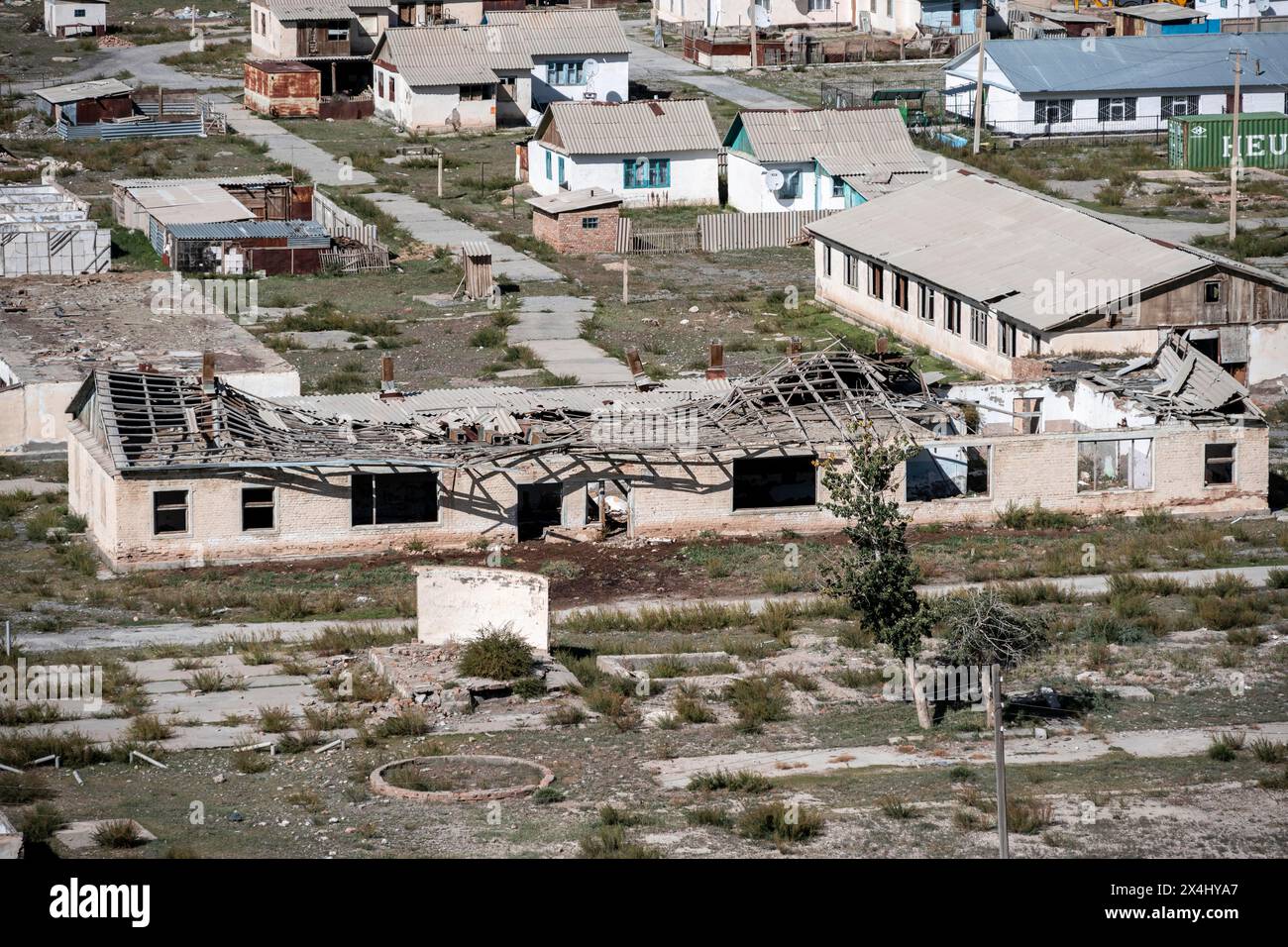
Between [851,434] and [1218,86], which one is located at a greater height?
[1218,86]

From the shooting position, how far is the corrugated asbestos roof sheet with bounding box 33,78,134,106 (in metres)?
79.0

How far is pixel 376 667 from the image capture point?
27.2 metres

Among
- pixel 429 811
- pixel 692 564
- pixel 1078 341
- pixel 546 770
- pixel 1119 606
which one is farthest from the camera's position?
pixel 1078 341

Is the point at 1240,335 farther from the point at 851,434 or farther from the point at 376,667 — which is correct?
the point at 376,667

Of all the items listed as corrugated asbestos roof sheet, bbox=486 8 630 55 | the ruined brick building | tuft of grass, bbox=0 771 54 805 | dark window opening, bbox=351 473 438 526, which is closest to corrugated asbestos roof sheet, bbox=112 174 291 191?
corrugated asbestos roof sheet, bbox=486 8 630 55

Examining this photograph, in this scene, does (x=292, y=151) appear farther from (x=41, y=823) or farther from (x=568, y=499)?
(x=41, y=823)

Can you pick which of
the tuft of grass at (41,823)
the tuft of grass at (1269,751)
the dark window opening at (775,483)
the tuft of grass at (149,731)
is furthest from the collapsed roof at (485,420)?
the tuft of grass at (1269,751)

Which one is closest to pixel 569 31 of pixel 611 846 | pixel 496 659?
pixel 496 659

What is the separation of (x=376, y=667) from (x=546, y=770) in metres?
5.04

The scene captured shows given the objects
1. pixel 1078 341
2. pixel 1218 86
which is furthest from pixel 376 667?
pixel 1218 86

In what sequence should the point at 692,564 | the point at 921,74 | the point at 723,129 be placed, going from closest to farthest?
the point at 692,564
the point at 723,129
the point at 921,74

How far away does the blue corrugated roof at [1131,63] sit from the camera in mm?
76625

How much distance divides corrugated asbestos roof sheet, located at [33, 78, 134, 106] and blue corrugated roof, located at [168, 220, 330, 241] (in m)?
23.1

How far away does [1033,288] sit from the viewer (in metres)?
45.1
